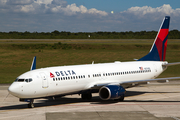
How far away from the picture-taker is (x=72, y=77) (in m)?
28.9

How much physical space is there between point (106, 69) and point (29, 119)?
12.2 meters

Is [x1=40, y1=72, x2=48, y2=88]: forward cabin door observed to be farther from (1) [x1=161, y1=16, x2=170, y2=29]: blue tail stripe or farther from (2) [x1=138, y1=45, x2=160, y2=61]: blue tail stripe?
(1) [x1=161, y1=16, x2=170, y2=29]: blue tail stripe

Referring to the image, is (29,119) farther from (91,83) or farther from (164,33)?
(164,33)

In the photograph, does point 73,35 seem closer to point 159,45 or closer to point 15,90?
point 159,45

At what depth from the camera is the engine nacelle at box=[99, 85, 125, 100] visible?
94.4 ft

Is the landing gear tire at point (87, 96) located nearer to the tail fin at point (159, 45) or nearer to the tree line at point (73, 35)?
the tail fin at point (159, 45)

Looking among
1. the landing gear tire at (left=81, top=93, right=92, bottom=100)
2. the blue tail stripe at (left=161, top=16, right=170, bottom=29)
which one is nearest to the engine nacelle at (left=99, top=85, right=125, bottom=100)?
the landing gear tire at (left=81, top=93, right=92, bottom=100)

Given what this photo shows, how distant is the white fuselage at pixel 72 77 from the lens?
26.3 m

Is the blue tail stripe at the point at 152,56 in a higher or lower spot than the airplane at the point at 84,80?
higher

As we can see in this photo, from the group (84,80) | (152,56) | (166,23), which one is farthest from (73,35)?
(84,80)

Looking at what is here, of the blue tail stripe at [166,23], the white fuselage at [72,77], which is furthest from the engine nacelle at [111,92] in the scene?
the blue tail stripe at [166,23]

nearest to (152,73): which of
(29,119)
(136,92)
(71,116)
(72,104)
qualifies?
(136,92)

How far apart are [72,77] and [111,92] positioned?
4104 millimetres

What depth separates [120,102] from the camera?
3061 cm
